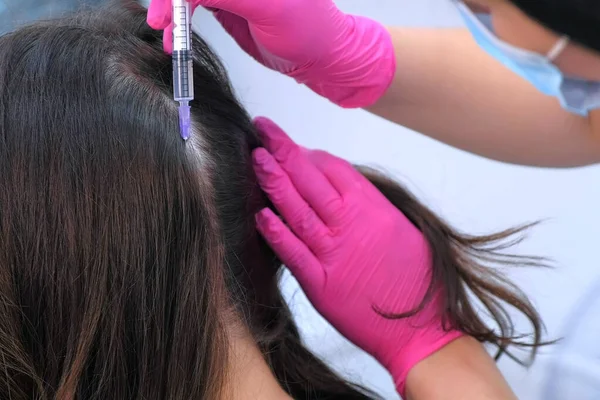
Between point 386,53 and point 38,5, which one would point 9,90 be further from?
point 38,5

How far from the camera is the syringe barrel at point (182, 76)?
62 cm

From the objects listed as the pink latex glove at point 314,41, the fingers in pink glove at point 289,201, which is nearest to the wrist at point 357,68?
the pink latex glove at point 314,41

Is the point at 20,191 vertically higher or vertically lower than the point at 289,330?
higher

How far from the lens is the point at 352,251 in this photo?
2.67 ft

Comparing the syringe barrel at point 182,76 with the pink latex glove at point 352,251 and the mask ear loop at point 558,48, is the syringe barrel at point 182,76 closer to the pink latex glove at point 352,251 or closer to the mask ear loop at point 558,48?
the pink latex glove at point 352,251

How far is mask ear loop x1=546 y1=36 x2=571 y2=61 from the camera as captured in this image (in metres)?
0.40

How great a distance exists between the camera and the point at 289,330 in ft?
3.02

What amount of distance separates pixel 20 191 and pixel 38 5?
0.64 metres

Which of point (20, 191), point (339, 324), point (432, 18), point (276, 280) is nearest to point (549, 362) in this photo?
point (339, 324)

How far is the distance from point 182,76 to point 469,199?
2.75 feet

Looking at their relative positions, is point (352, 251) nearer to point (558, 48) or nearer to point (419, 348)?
point (419, 348)

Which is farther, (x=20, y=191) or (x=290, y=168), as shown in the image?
(x=290, y=168)

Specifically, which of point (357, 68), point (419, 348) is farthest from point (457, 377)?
point (357, 68)

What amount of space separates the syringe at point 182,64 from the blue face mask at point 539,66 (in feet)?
0.96
